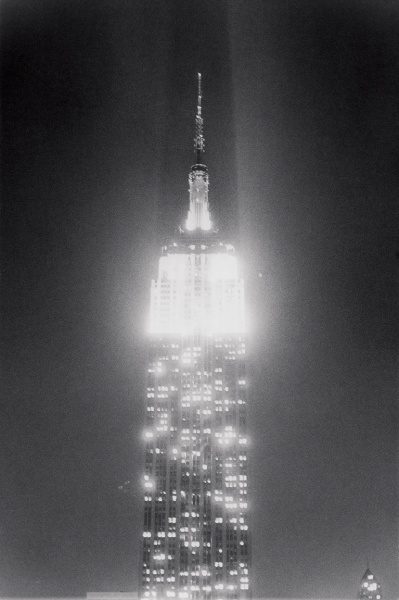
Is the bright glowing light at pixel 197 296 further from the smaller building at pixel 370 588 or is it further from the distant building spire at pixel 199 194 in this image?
the smaller building at pixel 370 588

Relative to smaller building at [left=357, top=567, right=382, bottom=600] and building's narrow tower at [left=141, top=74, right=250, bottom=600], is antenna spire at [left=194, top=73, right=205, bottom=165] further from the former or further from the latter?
smaller building at [left=357, top=567, right=382, bottom=600]


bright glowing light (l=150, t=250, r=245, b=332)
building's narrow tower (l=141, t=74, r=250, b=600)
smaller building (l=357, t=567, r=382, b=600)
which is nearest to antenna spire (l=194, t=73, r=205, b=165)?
building's narrow tower (l=141, t=74, r=250, b=600)

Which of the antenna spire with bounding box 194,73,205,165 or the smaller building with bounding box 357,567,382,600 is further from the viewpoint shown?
the smaller building with bounding box 357,567,382,600

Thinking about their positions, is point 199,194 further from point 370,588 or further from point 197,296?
point 370,588

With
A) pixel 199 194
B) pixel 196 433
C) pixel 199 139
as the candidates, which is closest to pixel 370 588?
pixel 196 433

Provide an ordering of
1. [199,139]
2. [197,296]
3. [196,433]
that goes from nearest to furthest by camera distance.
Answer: [196,433], [197,296], [199,139]

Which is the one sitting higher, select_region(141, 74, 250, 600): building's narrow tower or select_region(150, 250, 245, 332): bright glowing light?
select_region(150, 250, 245, 332): bright glowing light

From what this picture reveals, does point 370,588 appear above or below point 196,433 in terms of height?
below

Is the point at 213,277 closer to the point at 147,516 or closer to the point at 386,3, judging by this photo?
the point at 147,516
